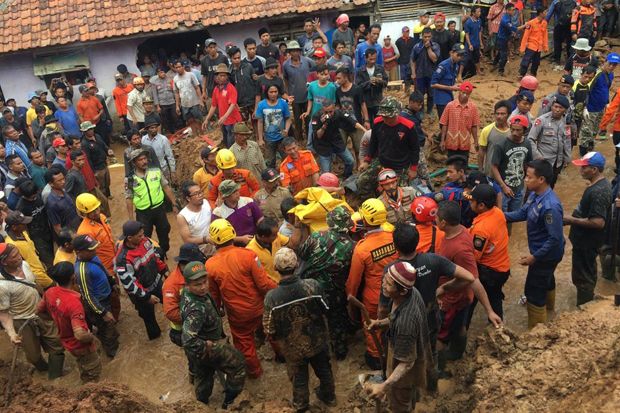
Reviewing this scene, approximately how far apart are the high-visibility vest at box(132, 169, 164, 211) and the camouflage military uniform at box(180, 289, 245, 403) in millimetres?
2987

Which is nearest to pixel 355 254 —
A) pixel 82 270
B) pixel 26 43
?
pixel 82 270

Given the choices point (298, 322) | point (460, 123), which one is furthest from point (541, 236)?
point (460, 123)

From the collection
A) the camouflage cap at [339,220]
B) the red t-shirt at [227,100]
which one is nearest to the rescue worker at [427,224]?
the camouflage cap at [339,220]

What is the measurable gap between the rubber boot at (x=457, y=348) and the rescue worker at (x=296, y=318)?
1.46 meters

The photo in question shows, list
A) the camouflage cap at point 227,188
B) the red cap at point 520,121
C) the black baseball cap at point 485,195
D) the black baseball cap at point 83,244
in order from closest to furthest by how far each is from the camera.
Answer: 1. the black baseball cap at point 485,195
2. the black baseball cap at point 83,244
3. the camouflage cap at point 227,188
4. the red cap at point 520,121

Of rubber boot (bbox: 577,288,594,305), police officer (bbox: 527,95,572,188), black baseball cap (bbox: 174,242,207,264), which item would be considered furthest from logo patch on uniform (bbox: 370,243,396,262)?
police officer (bbox: 527,95,572,188)

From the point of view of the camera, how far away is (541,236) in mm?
5613

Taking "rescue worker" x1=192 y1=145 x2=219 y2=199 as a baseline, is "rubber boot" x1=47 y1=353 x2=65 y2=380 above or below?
below

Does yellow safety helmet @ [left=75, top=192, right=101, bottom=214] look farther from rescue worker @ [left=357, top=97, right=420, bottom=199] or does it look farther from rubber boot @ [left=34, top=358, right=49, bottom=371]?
rescue worker @ [left=357, top=97, right=420, bottom=199]

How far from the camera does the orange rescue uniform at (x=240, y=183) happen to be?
736 centimetres

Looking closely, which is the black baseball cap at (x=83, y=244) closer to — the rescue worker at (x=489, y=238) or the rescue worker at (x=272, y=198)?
the rescue worker at (x=272, y=198)

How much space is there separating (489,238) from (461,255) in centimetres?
57

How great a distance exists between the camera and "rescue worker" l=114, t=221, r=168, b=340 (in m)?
6.17

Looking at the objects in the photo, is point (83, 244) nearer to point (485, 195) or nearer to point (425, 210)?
point (425, 210)
